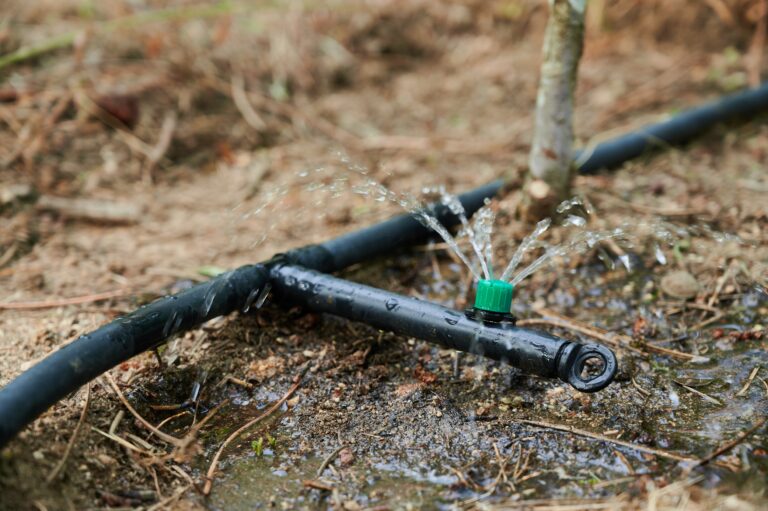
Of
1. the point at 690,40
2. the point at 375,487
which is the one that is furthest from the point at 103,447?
the point at 690,40

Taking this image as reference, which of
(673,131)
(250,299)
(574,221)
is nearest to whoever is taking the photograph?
(250,299)

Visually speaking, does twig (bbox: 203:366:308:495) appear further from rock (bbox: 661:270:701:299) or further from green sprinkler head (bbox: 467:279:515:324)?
rock (bbox: 661:270:701:299)

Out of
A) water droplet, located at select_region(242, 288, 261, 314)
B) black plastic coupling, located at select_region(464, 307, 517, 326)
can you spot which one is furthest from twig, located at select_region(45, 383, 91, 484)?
black plastic coupling, located at select_region(464, 307, 517, 326)

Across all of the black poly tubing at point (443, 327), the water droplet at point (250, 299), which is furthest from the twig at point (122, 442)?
the black poly tubing at point (443, 327)

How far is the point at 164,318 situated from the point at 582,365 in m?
1.19

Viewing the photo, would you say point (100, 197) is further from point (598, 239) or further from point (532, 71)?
point (532, 71)

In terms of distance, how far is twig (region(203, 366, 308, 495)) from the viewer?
1853 millimetres

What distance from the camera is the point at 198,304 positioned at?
2.13m

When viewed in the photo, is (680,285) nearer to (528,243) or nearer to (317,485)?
(528,243)

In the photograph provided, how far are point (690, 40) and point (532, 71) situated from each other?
3.50 feet

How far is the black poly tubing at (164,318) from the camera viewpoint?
1.68 meters

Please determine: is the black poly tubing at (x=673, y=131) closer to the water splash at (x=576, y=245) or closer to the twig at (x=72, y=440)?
the water splash at (x=576, y=245)

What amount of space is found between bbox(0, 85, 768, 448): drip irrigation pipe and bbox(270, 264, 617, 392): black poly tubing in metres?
0.14

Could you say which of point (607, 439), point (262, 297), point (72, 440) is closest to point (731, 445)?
point (607, 439)
